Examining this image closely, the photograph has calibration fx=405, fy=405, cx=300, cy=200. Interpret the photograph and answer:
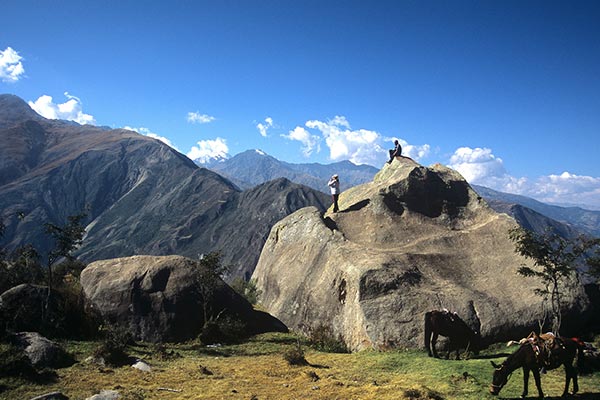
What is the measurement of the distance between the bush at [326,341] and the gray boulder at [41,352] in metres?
11.1

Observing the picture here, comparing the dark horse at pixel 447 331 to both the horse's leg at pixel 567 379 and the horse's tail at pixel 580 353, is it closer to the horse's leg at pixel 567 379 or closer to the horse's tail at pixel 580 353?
the horse's tail at pixel 580 353

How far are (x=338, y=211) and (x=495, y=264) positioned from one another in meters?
11.2

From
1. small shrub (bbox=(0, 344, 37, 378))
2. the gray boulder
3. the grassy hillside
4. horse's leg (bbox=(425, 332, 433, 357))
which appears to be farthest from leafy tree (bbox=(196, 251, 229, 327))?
horse's leg (bbox=(425, 332, 433, 357))

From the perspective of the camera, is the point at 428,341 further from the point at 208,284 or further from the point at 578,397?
the point at 208,284

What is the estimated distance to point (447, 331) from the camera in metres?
17.1

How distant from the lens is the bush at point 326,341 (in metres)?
20.4

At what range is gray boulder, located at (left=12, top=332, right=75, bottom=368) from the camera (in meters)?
15.0

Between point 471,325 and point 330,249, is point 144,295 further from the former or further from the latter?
point 471,325

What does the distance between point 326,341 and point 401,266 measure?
5.66 meters

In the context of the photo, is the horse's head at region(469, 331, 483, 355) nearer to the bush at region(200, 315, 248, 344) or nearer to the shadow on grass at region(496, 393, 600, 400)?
the shadow on grass at region(496, 393, 600, 400)

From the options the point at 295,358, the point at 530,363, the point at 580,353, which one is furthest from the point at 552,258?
the point at 295,358

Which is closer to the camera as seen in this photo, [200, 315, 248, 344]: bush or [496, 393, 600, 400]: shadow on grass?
[496, 393, 600, 400]: shadow on grass

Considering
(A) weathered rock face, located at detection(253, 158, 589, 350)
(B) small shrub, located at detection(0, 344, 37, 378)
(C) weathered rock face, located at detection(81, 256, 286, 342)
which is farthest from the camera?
(C) weathered rock face, located at detection(81, 256, 286, 342)

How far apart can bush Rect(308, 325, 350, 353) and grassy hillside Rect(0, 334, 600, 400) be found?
1.52 m
